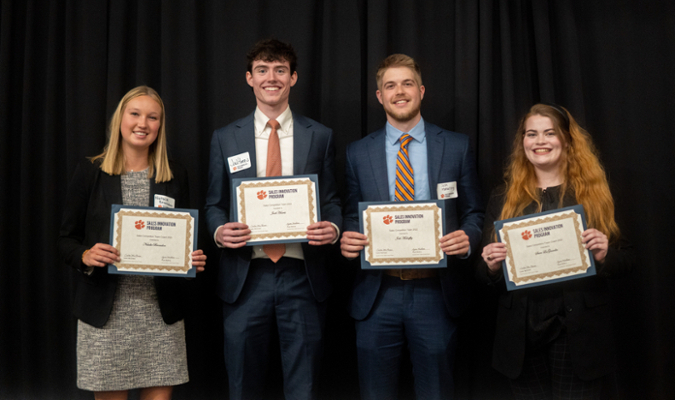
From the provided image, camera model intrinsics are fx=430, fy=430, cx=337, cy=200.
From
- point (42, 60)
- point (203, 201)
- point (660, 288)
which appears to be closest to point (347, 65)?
point (203, 201)

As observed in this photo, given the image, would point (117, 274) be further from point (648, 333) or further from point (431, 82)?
point (648, 333)

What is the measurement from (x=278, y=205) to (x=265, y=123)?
1.70ft

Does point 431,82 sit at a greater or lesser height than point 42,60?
lesser

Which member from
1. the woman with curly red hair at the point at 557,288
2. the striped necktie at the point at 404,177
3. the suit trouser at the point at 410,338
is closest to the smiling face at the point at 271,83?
the striped necktie at the point at 404,177

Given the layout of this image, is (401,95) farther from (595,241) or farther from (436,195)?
(595,241)

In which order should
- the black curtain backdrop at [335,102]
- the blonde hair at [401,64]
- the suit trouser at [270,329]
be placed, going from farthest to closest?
the black curtain backdrop at [335,102]
the blonde hair at [401,64]
the suit trouser at [270,329]

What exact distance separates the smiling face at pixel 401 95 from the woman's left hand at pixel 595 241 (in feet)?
3.34

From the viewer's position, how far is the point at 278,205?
6.84 ft

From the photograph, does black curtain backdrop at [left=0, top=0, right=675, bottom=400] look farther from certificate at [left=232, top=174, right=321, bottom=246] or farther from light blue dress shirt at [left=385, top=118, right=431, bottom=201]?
certificate at [left=232, top=174, right=321, bottom=246]

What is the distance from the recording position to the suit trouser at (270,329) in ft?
7.09

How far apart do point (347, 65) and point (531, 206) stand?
152 centimetres

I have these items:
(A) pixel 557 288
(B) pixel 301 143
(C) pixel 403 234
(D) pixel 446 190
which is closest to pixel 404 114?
(D) pixel 446 190

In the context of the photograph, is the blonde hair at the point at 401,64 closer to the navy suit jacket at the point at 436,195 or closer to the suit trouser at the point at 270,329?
the navy suit jacket at the point at 436,195

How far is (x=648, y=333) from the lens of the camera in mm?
2793
